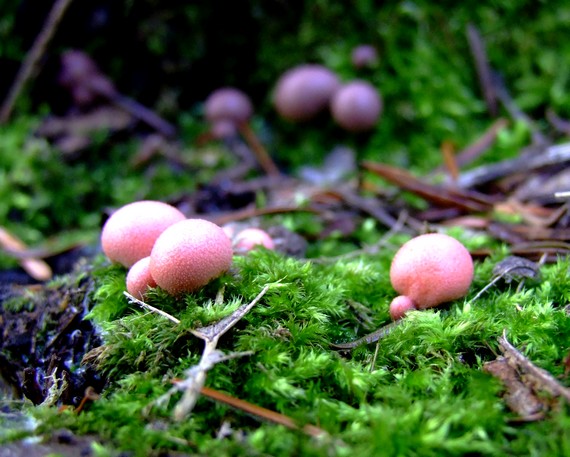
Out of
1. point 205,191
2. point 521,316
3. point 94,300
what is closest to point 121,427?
point 94,300

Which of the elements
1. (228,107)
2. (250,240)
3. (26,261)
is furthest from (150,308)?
(228,107)

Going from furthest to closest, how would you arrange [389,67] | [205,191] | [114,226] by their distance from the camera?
1. [389,67]
2. [205,191]
3. [114,226]

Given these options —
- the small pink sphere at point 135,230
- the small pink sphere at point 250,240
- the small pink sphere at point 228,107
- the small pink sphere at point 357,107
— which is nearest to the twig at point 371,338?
the small pink sphere at point 250,240

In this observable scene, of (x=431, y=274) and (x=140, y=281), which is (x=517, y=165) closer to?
(x=431, y=274)

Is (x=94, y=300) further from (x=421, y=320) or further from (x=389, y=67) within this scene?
(x=389, y=67)

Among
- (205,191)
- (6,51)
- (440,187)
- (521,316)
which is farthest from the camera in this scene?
(6,51)

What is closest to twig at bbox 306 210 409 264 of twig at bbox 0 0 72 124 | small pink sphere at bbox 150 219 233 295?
small pink sphere at bbox 150 219 233 295
